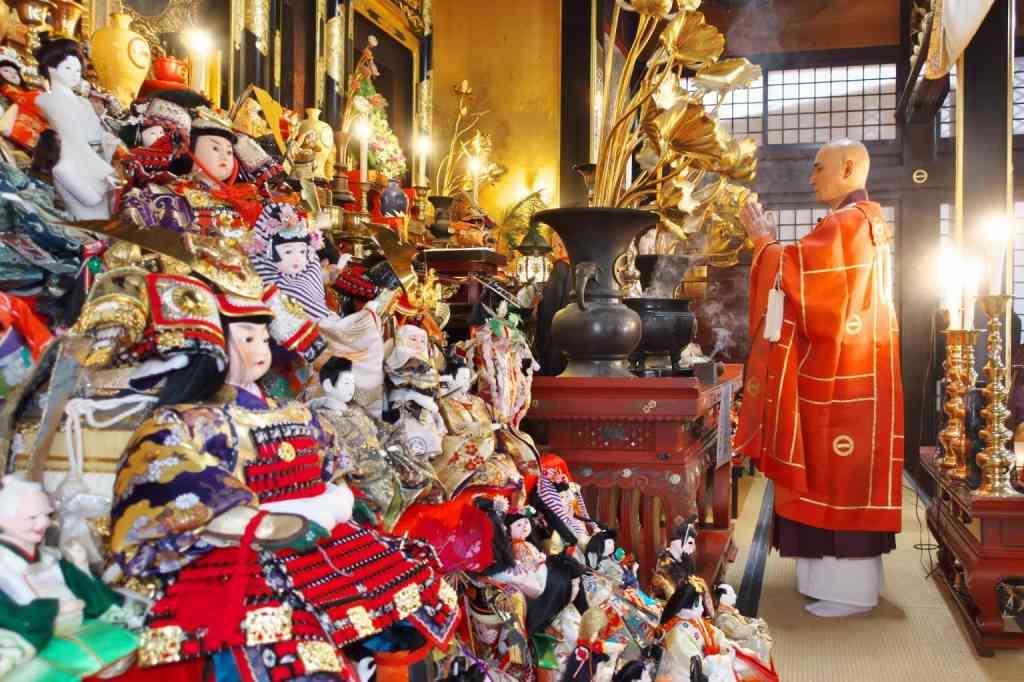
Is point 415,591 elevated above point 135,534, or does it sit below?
below

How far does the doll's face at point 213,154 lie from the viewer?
2045mm

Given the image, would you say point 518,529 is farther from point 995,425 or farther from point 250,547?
point 995,425

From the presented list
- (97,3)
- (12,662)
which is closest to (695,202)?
(97,3)

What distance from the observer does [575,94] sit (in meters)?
8.31

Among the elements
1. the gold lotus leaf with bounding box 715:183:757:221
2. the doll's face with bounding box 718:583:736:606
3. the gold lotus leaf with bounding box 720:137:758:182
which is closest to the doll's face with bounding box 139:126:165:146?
the doll's face with bounding box 718:583:736:606

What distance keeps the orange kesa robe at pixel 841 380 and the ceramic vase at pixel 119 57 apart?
254 centimetres

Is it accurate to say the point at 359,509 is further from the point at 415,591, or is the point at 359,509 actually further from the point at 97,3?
the point at 97,3

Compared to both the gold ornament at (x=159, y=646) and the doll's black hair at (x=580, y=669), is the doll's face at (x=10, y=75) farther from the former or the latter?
the doll's black hair at (x=580, y=669)

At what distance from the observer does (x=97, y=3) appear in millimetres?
3484

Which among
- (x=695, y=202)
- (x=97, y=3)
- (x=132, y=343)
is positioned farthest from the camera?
(x=695, y=202)

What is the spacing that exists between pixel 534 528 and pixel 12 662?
1471 mm

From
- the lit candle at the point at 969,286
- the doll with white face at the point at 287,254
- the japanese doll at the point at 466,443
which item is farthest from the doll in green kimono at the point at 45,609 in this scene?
the lit candle at the point at 969,286

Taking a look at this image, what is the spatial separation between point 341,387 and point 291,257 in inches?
12.3

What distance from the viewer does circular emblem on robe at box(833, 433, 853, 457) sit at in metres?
3.73
